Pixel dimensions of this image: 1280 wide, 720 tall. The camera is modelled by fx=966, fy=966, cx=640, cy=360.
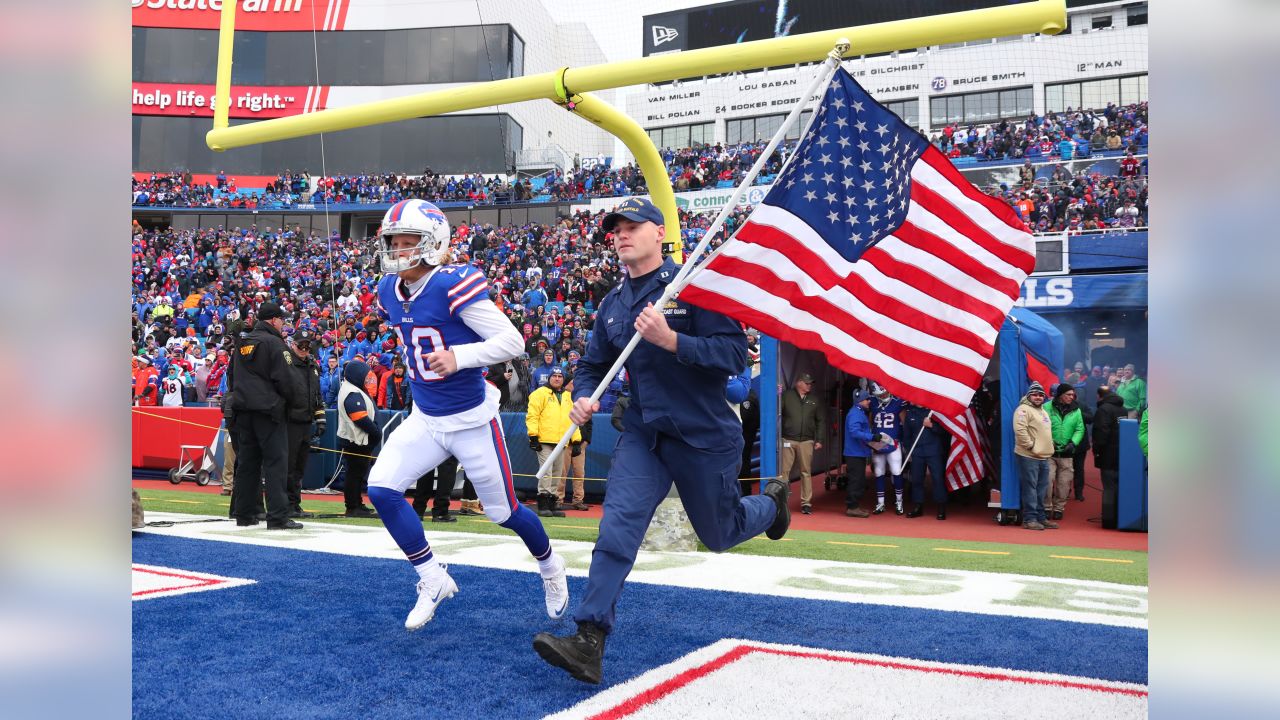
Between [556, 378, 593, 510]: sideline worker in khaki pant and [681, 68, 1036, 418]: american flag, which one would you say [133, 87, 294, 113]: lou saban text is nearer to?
[556, 378, 593, 510]: sideline worker in khaki pant

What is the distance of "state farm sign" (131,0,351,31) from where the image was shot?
44.2m

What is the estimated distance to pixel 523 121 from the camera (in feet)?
121

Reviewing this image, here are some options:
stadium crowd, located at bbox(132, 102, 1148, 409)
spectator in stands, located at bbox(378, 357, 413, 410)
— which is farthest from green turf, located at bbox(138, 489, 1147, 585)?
stadium crowd, located at bbox(132, 102, 1148, 409)

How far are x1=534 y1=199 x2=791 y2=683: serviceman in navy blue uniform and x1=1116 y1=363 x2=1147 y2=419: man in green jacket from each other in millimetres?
12627

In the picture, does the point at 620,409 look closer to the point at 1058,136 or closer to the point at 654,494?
the point at 654,494

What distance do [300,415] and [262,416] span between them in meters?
0.59

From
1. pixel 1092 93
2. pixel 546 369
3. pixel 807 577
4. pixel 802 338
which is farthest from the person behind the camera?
pixel 1092 93

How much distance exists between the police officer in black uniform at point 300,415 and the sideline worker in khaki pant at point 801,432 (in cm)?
601

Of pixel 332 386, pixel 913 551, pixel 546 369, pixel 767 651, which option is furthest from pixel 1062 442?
pixel 332 386

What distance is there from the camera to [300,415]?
980 centimetres

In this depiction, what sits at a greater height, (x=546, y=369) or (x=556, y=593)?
(x=546, y=369)

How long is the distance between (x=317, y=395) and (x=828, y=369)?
7526 mm

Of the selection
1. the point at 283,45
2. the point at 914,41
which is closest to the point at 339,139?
the point at 283,45
